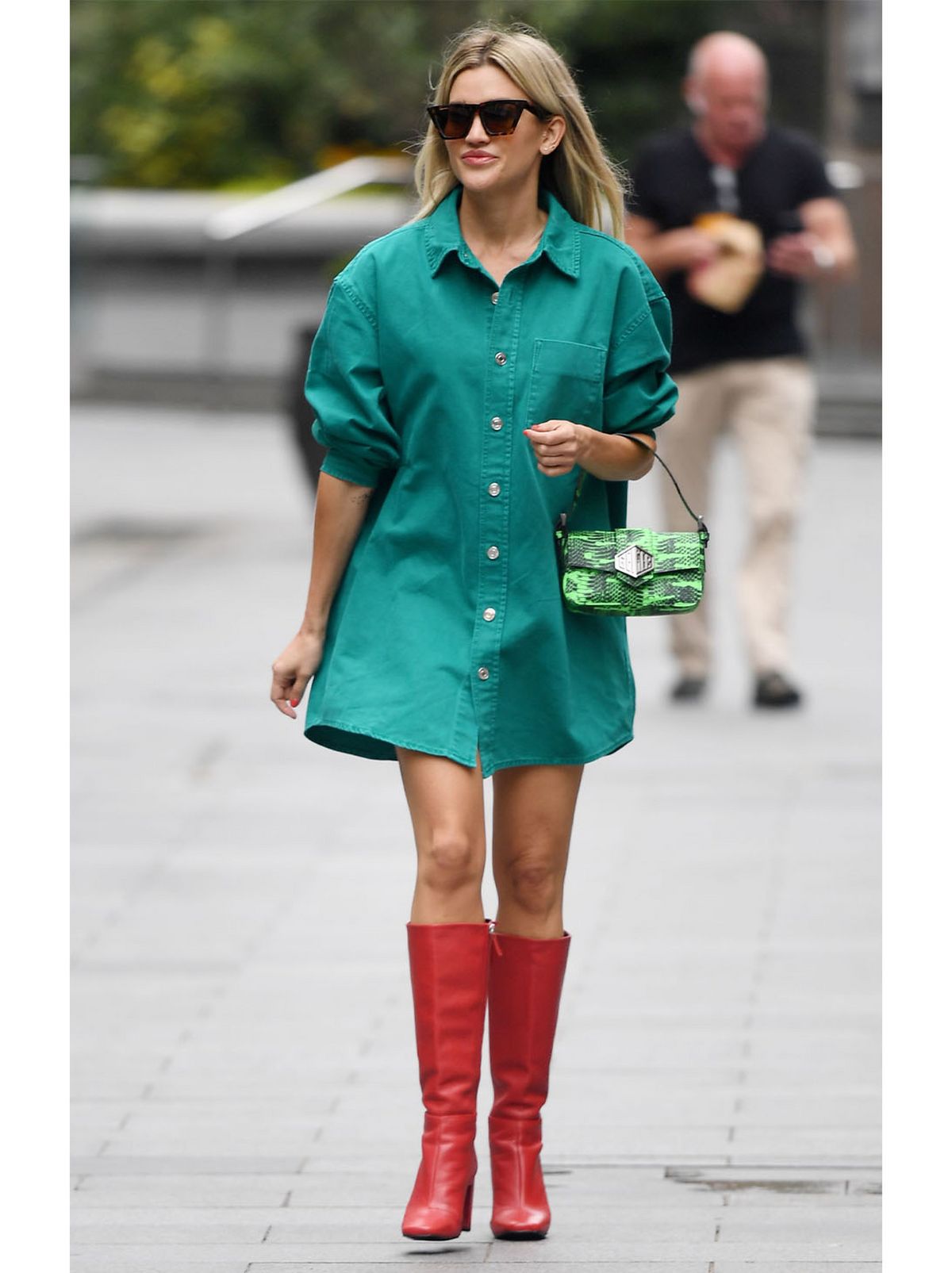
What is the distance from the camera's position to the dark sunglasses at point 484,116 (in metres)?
3.74

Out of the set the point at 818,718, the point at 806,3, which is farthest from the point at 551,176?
the point at 806,3

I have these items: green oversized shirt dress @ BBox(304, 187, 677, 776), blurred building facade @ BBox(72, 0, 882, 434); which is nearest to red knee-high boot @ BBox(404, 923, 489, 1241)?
green oversized shirt dress @ BBox(304, 187, 677, 776)

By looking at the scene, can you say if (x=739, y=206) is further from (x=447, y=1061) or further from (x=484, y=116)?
(x=447, y=1061)

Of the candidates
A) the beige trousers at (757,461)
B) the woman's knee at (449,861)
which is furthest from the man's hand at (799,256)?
the woman's knee at (449,861)

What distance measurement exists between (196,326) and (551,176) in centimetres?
1876

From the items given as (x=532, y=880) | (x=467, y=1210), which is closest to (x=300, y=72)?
(x=532, y=880)

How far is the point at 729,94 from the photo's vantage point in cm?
882

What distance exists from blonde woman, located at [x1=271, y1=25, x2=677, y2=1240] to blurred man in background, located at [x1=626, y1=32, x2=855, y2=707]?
493cm

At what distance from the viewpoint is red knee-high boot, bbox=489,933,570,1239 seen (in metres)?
3.87

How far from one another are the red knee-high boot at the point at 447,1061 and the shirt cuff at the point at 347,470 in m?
0.67

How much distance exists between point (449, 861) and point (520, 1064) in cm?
35

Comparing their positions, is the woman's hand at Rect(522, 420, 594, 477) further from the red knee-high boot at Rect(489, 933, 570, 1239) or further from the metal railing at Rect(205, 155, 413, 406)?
the metal railing at Rect(205, 155, 413, 406)

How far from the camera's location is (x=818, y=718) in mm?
9008

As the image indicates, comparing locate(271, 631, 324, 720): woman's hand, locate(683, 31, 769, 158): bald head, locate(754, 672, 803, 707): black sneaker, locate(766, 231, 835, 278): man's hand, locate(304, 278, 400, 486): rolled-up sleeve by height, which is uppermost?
locate(683, 31, 769, 158): bald head
